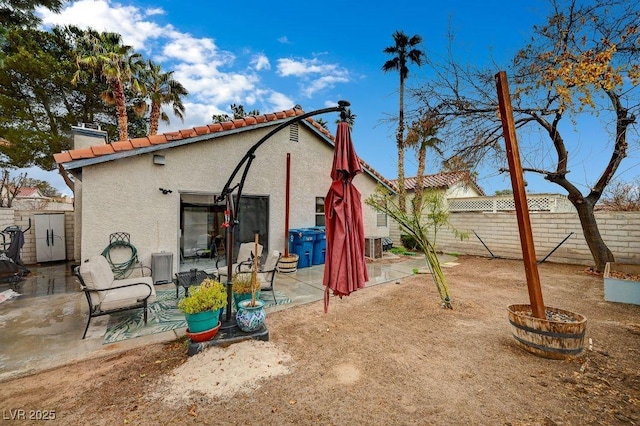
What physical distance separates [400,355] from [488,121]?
6774mm

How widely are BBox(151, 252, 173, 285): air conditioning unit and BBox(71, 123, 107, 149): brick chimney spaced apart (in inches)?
143

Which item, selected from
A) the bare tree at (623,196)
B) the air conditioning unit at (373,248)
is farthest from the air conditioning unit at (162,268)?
the bare tree at (623,196)

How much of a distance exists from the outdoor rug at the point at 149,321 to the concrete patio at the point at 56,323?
0.12 m

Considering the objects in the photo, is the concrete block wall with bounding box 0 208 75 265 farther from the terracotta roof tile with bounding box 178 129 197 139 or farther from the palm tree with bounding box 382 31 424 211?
the palm tree with bounding box 382 31 424 211

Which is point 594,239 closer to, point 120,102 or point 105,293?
point 105,293

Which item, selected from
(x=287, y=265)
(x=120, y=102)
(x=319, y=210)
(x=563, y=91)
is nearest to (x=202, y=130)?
(x=287, y=265)

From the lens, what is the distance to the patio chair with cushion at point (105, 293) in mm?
3752

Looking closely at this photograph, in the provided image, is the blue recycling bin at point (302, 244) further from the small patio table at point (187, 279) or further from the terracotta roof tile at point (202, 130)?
the terracotta roof tile at point (202, 130)

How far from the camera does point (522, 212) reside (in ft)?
11.7

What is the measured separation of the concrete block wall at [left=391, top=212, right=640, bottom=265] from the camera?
844 cm

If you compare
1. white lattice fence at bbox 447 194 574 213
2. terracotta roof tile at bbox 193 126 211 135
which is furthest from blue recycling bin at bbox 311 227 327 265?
white lattice fence at bbox 447 194 574 213

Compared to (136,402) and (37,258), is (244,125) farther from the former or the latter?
(37,258)

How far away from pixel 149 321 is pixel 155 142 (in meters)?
4.13

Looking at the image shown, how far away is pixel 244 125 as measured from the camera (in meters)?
7.69
